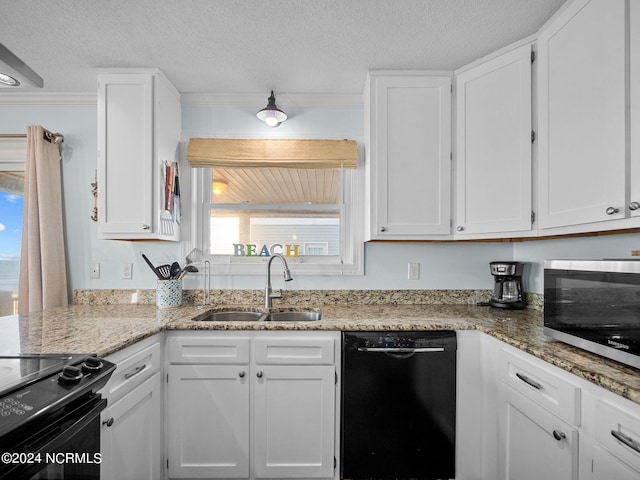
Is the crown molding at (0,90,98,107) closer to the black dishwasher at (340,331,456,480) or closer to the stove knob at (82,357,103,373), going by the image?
the stove knob at (82,357,103,373)

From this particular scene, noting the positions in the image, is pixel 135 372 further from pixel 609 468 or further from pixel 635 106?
pixel 635 106

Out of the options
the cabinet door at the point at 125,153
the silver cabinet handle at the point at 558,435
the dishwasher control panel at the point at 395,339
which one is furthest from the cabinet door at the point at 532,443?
the cabinet door at the point at 125,153

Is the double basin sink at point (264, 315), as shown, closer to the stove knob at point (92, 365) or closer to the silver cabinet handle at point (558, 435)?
the stove knob at point (92, 365)

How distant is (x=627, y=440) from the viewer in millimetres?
930

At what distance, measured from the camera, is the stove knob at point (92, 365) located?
1041 millimetres

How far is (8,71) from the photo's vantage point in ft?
3.47

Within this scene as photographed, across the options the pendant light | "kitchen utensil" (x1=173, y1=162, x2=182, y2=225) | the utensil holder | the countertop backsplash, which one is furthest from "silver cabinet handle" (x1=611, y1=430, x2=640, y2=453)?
"kitchen utensil" (x1=173, y1=162, x2=182, y2=225)

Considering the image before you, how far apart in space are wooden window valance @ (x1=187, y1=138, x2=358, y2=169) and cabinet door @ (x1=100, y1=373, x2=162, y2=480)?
1387 mm

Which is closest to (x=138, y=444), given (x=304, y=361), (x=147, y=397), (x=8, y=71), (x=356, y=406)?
(x=147, y=397)

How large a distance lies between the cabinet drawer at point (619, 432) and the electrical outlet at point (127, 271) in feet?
8.46

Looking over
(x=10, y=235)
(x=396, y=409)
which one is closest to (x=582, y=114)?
(x=396, y=409)

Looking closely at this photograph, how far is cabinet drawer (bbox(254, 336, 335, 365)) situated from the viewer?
1.73m

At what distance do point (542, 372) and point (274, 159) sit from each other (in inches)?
74.2

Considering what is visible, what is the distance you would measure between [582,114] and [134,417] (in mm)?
2287
